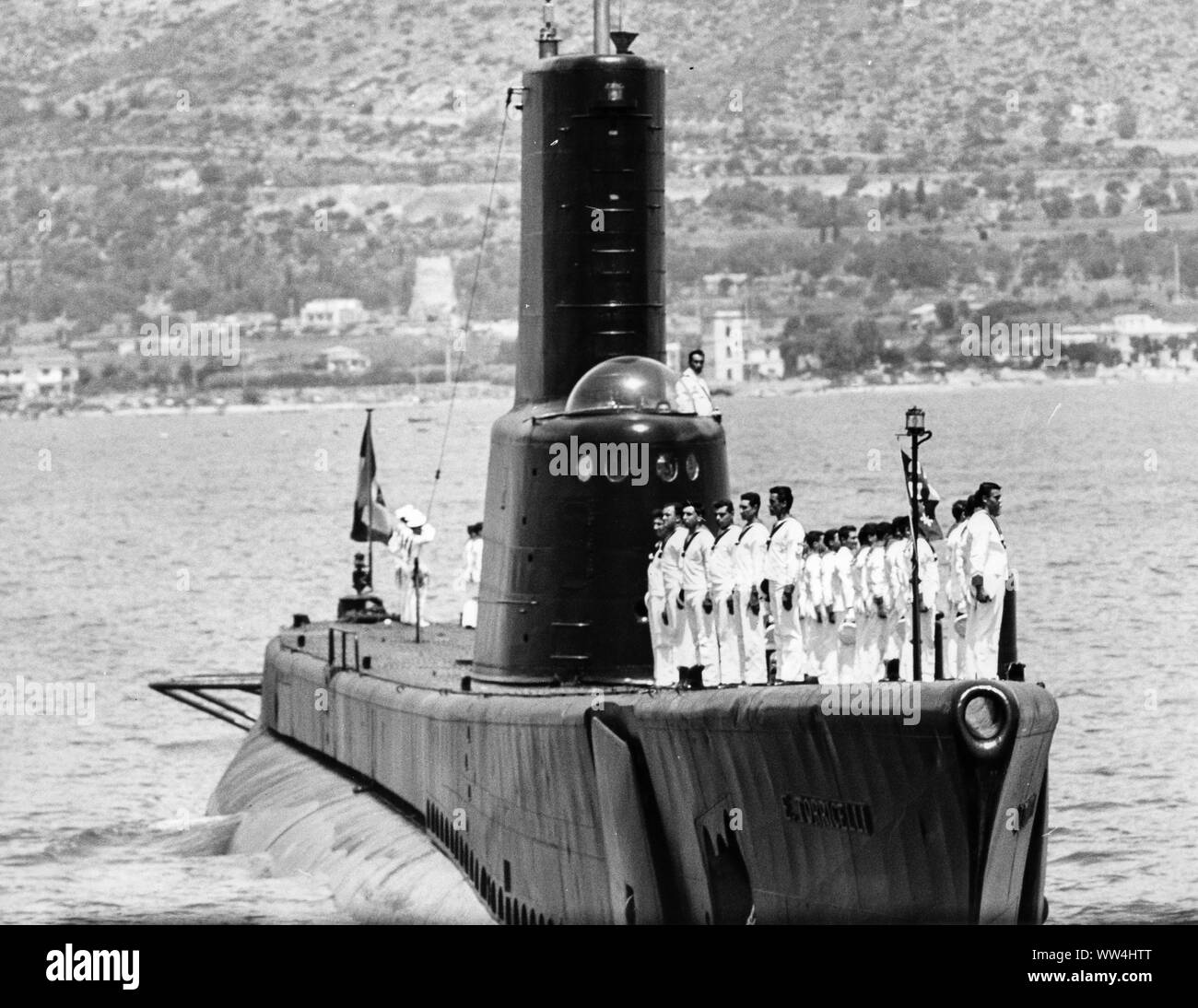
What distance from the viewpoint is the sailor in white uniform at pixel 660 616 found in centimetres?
2430

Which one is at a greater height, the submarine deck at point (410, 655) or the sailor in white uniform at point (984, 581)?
the sailor in white uniform at point (984, 581)

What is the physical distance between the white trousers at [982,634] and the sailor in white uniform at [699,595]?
2725mm

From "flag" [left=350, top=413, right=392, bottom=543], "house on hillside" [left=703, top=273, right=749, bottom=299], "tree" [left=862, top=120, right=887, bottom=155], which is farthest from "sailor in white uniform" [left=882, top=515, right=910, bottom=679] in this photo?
"tree" [left=862, top=120, right=887, bottom=155]

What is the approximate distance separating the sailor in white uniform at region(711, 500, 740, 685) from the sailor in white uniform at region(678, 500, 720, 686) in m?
0.07

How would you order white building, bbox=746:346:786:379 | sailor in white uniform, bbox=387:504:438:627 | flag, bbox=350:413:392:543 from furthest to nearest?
white building, bbox=746:346:786:379 < flag, bbox=350:413:392:543 < sailor in white uniform, bbox=387:504:438:627

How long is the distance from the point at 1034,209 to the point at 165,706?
139047 millimetres

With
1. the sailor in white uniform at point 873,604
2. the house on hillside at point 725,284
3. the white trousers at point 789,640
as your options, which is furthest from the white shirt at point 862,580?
the house on hillside at point 725,284

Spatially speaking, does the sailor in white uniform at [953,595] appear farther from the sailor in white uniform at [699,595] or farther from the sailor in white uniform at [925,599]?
the sailor in white uniform at [699,595]

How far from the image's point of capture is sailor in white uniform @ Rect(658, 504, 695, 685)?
24109 millimetres

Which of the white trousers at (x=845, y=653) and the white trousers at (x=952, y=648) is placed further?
the white trousers at (x=845, y=653)

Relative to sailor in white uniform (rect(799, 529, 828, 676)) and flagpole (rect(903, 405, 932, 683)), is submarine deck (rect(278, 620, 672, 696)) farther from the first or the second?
flagpole (rect(903, 405, 932, 683))

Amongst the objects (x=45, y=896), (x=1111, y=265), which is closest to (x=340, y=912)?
(x=45, y=896)

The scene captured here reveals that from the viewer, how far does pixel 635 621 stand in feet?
84.8
